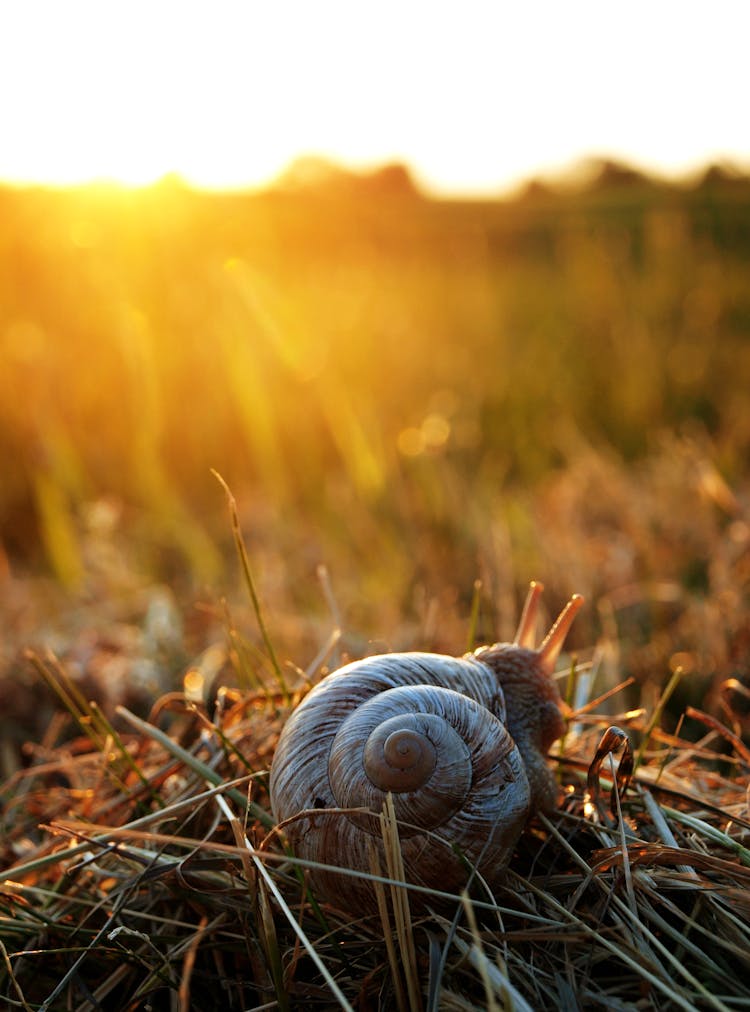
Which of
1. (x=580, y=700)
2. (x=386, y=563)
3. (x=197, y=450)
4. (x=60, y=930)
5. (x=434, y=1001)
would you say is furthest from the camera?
(x=197, y=450)

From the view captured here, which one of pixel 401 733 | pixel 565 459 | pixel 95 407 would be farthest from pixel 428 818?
pixel 95 407

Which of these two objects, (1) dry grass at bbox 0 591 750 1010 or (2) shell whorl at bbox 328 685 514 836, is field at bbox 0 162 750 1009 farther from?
(2) shell whorl at bbox 328 685 514 836

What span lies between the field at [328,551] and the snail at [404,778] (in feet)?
0.25

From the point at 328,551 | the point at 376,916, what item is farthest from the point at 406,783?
the point at 328,551

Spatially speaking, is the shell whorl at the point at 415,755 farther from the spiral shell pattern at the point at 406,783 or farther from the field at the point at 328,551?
the field at the point at 328,551

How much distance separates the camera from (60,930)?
1283 mm

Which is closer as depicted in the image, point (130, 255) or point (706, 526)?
point (706, 526)

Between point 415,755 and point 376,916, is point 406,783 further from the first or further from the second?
point 376,916

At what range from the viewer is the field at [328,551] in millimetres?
1203

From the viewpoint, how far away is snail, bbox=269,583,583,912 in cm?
110

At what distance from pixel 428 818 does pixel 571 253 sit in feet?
22.5

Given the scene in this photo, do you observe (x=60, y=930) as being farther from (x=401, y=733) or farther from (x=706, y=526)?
(x=706, y=526)

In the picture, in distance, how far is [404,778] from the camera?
109 cm

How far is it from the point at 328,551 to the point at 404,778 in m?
2.46
